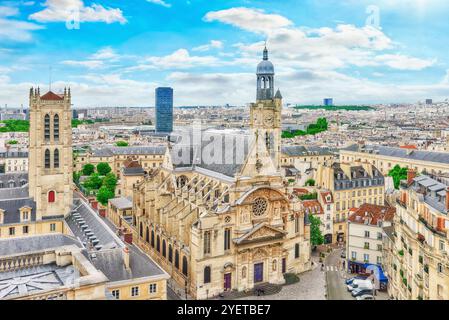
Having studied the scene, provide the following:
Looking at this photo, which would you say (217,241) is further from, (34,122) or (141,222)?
(34,122)

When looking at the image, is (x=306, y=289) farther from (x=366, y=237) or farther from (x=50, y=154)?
(x=50, y=154)

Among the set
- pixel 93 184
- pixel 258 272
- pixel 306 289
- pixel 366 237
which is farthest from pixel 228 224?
pixel 93 184

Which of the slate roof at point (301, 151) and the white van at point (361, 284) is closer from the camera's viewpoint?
the white van at point (361, 284)

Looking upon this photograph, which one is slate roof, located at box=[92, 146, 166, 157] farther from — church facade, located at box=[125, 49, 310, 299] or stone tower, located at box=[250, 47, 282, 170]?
church facade, located at box=[125, 49, 310, 299]

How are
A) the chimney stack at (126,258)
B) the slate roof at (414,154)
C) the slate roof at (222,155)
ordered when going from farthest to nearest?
1. the slate roof at (414,154)
2. the slate roof at (222,155)
3. the chimney stack at (126,258)

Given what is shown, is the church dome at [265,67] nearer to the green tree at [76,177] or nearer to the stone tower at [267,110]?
the stone tower at [267,110]

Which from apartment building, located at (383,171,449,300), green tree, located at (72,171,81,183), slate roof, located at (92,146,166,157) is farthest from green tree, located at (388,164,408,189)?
green tree, located at (72,171,81,183)

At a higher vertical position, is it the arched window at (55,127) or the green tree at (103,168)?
the arched window at (55,127)

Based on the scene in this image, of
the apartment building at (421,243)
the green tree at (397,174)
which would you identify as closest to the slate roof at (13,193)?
the apartment building at (421,243)
